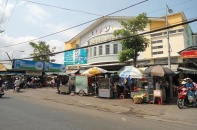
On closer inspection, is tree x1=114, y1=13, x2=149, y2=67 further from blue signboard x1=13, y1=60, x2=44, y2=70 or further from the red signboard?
blue signboard x1=13, y1=60, x2=44, y2=70

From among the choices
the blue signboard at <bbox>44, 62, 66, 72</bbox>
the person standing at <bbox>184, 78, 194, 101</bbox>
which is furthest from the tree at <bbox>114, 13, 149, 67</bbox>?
the blue signboard at <bbox>44, 62, 66, 72</bbox>

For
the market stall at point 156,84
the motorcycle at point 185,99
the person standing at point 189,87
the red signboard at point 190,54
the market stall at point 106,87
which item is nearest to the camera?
the motorcycle at point 185,99

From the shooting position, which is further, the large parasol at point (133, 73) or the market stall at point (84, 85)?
the market stall at point (84, 85)

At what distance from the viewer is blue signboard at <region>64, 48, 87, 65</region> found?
128ft

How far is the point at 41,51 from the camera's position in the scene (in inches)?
1783

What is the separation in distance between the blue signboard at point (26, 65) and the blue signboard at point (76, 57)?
6732 millimetres

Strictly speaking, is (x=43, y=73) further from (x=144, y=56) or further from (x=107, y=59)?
(x=144, y=56)

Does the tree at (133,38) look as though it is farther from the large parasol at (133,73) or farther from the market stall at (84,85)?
the large parasol at (133,73)

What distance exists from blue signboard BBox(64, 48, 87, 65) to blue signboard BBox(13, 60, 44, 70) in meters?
6.73

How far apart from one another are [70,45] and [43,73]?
11.2 metres

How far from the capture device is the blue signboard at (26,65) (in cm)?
3292

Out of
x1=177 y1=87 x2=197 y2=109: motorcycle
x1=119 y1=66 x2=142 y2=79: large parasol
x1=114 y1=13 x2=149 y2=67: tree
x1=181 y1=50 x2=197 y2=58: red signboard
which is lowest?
x1=177 y1=87 x2=197 y2=109: motorcycle

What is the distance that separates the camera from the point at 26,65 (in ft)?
112

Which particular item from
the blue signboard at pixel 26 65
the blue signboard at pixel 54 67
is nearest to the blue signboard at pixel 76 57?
the blue signboard at pixel 54 67
